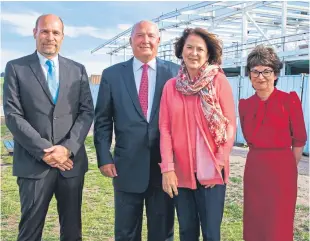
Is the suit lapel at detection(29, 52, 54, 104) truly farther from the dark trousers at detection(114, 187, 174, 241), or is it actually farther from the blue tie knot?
the dark trousers at detection(114, 187, 174, 241)

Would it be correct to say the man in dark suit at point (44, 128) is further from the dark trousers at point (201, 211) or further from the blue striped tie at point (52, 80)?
the dark trousers at point (201, 211)

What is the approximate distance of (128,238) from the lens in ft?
9.64

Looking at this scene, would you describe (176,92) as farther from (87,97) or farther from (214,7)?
(214,7)

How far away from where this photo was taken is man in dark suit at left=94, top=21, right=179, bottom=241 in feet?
9.22

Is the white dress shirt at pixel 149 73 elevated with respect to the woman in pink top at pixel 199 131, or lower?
elevated

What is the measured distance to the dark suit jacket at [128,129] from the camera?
9.21 feet

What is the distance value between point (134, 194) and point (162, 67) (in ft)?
3.56

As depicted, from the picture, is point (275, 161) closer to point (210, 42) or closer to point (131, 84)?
point (210, 42)

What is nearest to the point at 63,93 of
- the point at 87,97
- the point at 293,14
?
the point at 87,97

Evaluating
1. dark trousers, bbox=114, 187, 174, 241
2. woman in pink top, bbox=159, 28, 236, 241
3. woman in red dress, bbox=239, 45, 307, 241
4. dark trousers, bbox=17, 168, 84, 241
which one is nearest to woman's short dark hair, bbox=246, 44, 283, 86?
woman in red dress, bbox=239, 45, 307, 241

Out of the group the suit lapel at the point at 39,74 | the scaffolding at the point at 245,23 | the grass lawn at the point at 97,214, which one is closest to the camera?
the suit lapel at the point at 39,74

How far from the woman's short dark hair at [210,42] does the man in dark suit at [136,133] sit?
271 mm

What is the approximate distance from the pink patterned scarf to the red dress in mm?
453

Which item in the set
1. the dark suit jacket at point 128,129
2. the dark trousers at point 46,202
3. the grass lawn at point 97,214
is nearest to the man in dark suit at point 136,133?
the dark suit jacket at point 128,129
